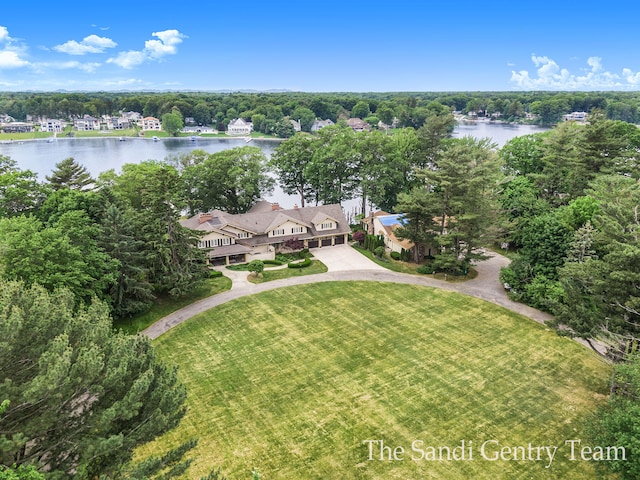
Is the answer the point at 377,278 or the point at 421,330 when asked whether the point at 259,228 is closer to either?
the point at 377,278

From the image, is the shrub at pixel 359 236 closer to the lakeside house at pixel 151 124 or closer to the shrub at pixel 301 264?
the shrub at pixel 301 264

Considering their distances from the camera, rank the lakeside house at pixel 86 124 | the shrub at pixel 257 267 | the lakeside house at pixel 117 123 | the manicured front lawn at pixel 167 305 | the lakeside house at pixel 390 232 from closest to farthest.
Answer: the manicured front lawn at pixel 167 305, the shrub at pixel 257 267, the lakeside house at pixel 390 232, the lakeside house at pixel 86 124, the lakeside house at pixel 117 123

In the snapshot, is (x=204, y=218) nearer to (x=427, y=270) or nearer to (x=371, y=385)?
(x=427, y=270)

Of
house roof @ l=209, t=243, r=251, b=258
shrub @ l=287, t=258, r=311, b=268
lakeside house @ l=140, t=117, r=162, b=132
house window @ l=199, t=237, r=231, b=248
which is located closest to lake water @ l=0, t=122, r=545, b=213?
lakeside house @ l=140, t=117, r=162, b=132

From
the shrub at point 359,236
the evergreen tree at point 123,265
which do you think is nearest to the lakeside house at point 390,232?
the shrub at point 359,236

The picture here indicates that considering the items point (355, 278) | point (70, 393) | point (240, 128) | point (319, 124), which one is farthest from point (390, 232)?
point (319, 124)
